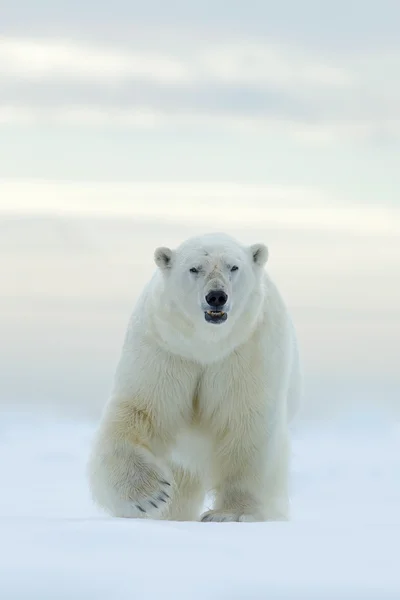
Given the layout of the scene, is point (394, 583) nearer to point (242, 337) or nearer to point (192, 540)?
point (192, 540)

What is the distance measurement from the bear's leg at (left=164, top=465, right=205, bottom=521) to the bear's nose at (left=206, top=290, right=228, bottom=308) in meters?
1.59

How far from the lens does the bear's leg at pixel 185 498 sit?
726 centimetres

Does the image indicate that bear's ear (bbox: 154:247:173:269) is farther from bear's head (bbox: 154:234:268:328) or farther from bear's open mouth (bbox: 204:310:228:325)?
bear's open mouth (bbox: 204:310:228:325)

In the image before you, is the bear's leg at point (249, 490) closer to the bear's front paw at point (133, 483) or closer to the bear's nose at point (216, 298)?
the bear's front paw at point (133, 483)

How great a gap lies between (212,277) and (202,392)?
742 millimetres

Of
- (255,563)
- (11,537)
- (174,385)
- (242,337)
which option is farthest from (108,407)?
(255,563)

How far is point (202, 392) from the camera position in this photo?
6.50 metres

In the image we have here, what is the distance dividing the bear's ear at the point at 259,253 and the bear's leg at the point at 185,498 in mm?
1514

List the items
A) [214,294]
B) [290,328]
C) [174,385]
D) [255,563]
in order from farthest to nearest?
[290,328]
[174,385]
[214,294]
[255,563]

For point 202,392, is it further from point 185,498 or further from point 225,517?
point 185,498

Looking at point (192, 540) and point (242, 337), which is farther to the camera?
point (242, 337)

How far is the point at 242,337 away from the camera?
6.43m

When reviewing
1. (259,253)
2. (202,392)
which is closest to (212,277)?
(259,253)

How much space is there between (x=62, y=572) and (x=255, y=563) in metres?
0.70
